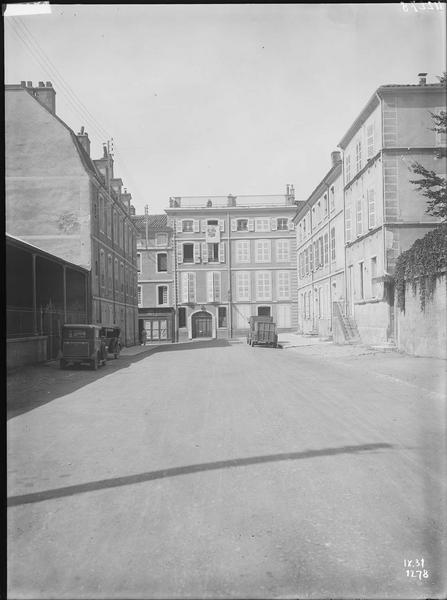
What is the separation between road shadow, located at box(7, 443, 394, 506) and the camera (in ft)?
13.4

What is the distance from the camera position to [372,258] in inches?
863

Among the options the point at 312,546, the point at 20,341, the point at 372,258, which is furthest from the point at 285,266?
the point at 312,546

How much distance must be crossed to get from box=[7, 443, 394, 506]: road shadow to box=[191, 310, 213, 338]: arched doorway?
40.0 meters

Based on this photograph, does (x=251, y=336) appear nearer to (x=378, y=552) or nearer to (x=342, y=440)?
(x=342, y=440)

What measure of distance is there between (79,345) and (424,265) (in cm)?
1080

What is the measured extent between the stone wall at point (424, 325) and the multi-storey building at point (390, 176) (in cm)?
232

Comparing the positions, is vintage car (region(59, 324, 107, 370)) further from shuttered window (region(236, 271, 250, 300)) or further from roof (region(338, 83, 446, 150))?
shuttered window (region(236, 271, 250, 300))

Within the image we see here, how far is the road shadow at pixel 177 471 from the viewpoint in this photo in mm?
4094

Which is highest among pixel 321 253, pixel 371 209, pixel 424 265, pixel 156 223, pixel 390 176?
pixel 156 223

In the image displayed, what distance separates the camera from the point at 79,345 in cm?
1474

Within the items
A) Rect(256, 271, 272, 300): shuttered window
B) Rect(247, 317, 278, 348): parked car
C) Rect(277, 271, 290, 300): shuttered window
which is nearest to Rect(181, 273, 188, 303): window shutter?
Rect(256, 271, 272, 300): shuttered window

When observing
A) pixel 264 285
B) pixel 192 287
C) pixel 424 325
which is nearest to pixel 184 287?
pixel 192 287

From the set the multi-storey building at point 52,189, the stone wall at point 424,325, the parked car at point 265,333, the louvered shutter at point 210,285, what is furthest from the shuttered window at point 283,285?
the stone wall at point 424,325

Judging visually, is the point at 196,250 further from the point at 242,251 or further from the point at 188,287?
the point at 242,251
